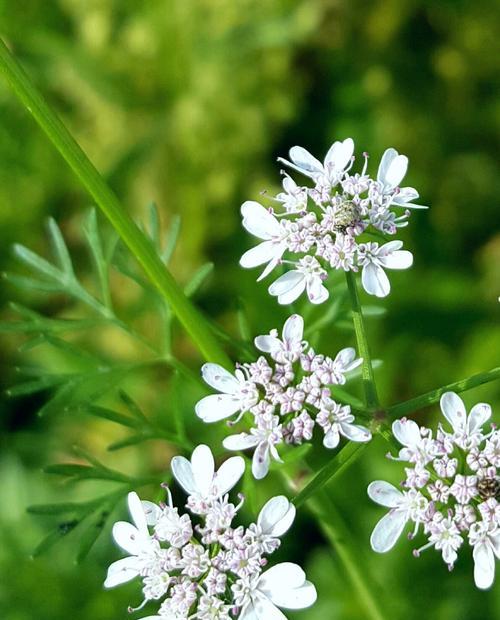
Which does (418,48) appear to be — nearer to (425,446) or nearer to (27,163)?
(27,163)

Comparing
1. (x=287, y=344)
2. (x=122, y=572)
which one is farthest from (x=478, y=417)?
(x=122, y=572)

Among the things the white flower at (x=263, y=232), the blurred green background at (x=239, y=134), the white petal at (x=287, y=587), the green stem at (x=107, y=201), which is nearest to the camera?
the white petal at (x=287, y=587)

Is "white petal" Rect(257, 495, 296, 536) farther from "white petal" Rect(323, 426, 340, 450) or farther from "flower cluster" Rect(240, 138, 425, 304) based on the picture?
"flower cluster" Rect(240, 138, 425, 304)

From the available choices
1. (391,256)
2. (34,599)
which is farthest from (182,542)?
(34,599)

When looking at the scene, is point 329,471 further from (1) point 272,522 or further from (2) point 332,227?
(2) point 332,227

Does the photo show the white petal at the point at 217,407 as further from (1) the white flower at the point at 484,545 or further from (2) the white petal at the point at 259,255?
(1) the white flower at the point at 484,545

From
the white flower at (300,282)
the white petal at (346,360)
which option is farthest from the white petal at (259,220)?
the white petal at (346,360)
